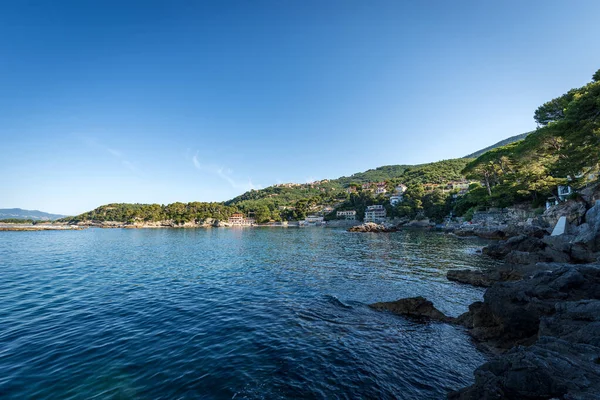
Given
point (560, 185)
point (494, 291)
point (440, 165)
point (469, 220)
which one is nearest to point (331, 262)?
point (494, 291)

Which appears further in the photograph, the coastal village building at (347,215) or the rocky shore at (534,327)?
the coastal village building at (347,215)

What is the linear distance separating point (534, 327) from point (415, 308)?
4.52 m

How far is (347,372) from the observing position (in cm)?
751

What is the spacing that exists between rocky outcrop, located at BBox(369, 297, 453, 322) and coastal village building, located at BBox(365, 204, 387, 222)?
374ft

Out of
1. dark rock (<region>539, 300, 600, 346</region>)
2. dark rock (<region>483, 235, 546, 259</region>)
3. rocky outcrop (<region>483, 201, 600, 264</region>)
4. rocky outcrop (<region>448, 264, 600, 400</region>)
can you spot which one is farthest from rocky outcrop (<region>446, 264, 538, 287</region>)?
dark rock (<region>539, 300, 600, 346</region>)

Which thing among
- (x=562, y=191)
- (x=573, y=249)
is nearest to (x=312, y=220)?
(x=562, y=191)

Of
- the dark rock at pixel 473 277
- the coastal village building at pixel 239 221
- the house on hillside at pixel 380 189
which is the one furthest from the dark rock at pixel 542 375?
the house on hillside at pixel 380 189

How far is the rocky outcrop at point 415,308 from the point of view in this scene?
39.3 ft

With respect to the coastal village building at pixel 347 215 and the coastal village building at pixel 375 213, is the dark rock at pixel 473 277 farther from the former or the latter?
the coastal village building at pixel 347 215

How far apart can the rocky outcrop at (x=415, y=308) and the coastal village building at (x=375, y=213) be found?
114030 millimetres

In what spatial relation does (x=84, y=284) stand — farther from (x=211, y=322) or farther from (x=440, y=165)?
(x=440, y=165)

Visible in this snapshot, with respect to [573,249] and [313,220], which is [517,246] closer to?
[573,249]

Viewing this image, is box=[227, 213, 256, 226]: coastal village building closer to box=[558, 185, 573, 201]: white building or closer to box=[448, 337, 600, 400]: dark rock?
box=[558, 185, 573, 201]: white building

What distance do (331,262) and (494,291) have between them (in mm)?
17839
